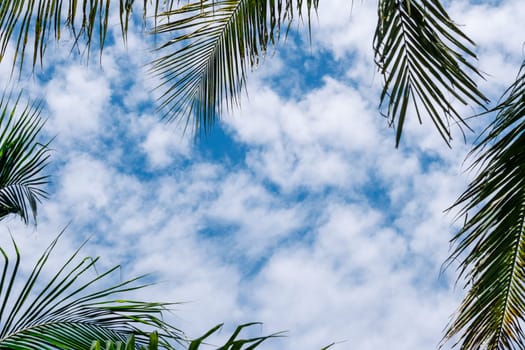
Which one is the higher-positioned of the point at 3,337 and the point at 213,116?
the point at 213,116

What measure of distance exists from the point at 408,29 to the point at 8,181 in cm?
205

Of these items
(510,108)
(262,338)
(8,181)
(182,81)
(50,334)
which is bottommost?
(262,338)

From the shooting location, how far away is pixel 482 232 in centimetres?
251

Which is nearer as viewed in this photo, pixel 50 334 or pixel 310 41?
pixel 50 334

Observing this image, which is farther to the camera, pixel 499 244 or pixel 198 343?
pixel 499 244

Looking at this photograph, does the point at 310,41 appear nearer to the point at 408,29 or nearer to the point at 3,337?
the point at 408,29

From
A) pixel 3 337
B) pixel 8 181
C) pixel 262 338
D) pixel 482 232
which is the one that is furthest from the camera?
pixel 8 181

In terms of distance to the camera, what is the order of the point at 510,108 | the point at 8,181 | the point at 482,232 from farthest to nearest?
the point at 8,181
the point at 482,232
the point at 510,108

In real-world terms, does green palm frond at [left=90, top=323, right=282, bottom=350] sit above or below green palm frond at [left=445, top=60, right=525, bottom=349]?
below

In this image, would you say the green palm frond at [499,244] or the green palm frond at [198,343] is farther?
the green palm frond at [499,244]

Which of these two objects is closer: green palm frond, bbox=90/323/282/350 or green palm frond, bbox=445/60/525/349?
green palm frond, bbox=90/323/282/350

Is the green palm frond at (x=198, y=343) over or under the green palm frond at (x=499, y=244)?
under

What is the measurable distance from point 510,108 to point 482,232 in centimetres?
49

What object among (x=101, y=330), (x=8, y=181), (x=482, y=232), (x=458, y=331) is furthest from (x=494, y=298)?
(x=8, y=181)
